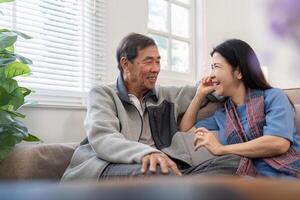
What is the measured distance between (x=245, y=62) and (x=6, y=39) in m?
0.98

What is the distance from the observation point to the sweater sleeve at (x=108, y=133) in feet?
4.27

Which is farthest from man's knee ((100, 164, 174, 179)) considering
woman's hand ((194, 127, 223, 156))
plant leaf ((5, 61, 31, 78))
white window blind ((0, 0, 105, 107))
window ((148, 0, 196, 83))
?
window ((148, 0, 196, 83))

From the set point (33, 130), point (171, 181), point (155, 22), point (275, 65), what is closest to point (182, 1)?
point (155, 22)

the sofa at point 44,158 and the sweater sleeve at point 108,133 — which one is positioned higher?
the sweater sleeve at point 108,133

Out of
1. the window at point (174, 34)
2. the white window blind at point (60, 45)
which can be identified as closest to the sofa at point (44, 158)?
the white window blind at point (60, 45)

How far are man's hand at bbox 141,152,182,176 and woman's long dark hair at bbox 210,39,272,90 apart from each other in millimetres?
627

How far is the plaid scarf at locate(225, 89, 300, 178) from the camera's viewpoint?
141cm

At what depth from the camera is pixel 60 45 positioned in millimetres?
2172

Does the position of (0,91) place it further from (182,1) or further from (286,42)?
(182,1)

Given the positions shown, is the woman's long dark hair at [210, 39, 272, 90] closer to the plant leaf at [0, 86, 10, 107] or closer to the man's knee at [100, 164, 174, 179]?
the man's knee at [100, 164, 174, 179]

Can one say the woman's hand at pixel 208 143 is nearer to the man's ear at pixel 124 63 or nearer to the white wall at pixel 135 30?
the white wall at pixel 135 30

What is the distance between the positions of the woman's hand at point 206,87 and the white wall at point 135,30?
0.27m

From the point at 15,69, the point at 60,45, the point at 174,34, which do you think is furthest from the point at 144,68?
the point at 174,34

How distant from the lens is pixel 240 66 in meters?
1.67
